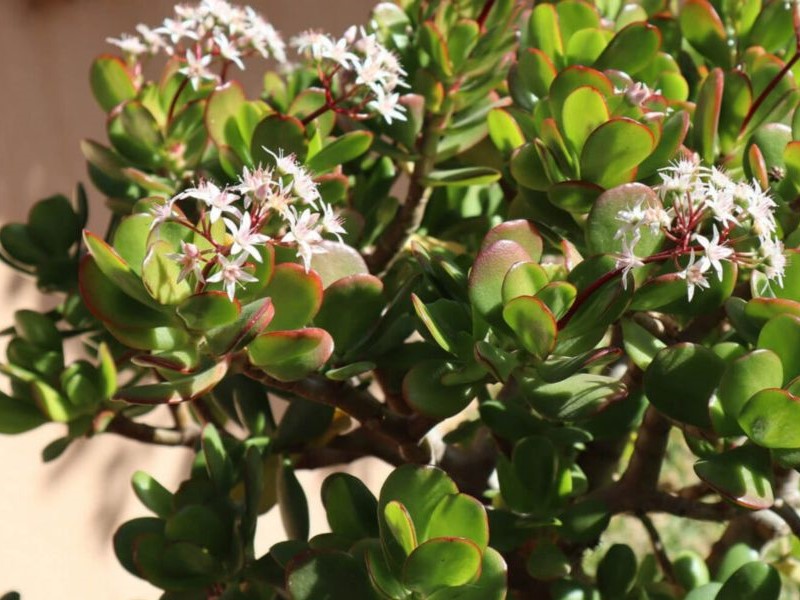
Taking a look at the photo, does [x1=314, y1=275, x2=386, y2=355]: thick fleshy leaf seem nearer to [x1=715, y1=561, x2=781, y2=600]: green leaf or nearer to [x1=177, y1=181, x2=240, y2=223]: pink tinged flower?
[x1=177, y1=181, x2=240, y2=223]: pink tinged flower

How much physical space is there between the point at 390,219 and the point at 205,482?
30 cm

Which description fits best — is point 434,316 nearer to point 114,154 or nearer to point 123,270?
point 123,270

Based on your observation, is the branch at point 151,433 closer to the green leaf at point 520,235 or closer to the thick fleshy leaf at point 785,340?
the green leaf at point 520,235

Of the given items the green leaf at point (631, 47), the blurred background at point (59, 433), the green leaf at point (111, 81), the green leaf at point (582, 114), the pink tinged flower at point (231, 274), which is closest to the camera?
the pink tinged flower at point (231, 274)

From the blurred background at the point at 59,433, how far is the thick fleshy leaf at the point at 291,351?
1067 millimetres

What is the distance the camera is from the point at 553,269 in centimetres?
63

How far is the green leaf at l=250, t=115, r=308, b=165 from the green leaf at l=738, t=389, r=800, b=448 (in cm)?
35

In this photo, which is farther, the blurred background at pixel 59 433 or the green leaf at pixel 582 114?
the blurred background at pixel 59 433

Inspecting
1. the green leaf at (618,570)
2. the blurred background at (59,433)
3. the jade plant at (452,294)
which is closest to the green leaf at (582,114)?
the jade plant at (452,294)

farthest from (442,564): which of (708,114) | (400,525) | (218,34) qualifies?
(218,34)

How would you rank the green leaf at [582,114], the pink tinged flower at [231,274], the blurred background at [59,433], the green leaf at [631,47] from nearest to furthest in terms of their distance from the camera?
the pink tinged flower at [231,274], the green leaf at [582,114], the green leaf at [631,47], the blurred background at [59,433]

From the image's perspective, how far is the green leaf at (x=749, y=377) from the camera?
1.81 ft

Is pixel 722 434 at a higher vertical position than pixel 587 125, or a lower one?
lower

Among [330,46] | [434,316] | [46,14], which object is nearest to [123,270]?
[434,316]
